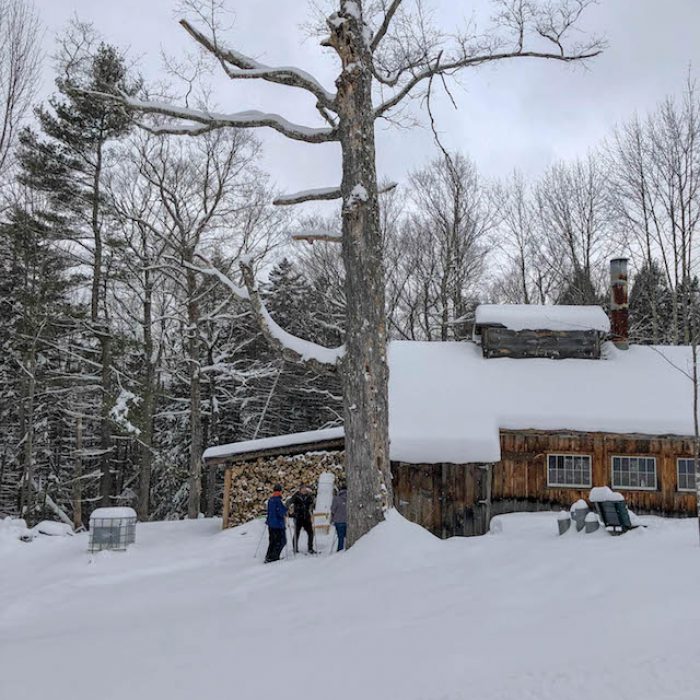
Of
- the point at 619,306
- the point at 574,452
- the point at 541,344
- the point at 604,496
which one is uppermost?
the point at 619,306

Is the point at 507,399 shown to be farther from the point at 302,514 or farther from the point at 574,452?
the point at 302,514

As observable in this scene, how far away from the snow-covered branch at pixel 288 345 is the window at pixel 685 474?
9907mm

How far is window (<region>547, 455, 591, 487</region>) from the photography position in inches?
583

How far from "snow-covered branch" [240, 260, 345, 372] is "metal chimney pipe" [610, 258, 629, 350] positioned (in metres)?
12.0

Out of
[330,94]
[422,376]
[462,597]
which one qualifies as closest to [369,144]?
[330,94]

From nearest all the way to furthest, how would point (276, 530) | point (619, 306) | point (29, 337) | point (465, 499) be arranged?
point (276, 530) → point (465, 499) → point (619, 306) → point (29, 337)

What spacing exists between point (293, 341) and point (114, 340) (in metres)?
13.1

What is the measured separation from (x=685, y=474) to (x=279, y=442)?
9.64 m

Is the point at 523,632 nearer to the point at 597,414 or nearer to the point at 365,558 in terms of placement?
the point at 365,558

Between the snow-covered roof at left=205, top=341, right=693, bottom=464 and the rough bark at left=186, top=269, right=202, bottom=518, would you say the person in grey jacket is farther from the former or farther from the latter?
the rough bark at left=186, top=269, right=202, bottom=518

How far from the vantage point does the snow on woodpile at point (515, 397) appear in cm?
1366

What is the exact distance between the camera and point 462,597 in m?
6.09

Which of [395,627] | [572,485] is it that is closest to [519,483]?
[572,485]

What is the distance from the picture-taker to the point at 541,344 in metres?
17.9
